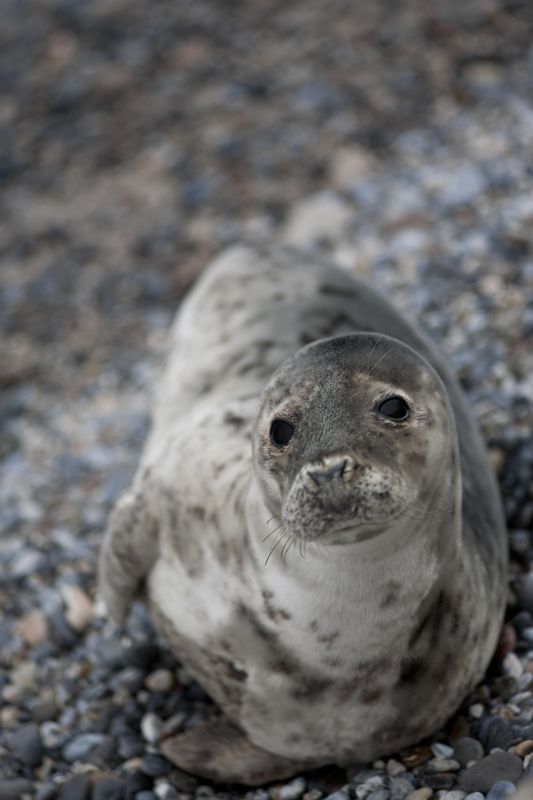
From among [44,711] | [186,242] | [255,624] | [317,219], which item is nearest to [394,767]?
[255,624]

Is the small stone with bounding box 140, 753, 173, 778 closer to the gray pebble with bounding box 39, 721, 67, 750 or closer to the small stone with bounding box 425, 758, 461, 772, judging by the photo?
the gray pebble with bounding box 39, 721, 67, 750

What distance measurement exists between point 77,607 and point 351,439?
201cm

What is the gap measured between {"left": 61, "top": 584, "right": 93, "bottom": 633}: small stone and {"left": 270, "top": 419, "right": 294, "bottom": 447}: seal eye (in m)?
1.77

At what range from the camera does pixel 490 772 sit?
299 centimetres

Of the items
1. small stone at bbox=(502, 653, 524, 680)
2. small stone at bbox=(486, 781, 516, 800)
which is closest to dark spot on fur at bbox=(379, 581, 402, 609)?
small stone at bbox=(486, 781, 516, 800)

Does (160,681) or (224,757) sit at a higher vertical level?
(224,757)

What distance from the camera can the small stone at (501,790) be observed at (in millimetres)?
2867

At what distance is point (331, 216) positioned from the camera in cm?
622

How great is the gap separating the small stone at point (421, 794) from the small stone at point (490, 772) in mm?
80

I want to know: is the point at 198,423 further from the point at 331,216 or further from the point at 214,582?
the point at 331,216

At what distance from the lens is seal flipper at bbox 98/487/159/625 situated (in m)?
3.53

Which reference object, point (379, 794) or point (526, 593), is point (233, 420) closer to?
point (526, 593)

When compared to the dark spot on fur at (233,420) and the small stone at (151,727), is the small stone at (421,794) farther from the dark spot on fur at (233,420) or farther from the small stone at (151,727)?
the dark spot on fur at (233,420)

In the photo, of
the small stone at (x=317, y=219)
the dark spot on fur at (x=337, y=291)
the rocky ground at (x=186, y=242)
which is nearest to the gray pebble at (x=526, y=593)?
the rocky ground at (x=186, y=242)
